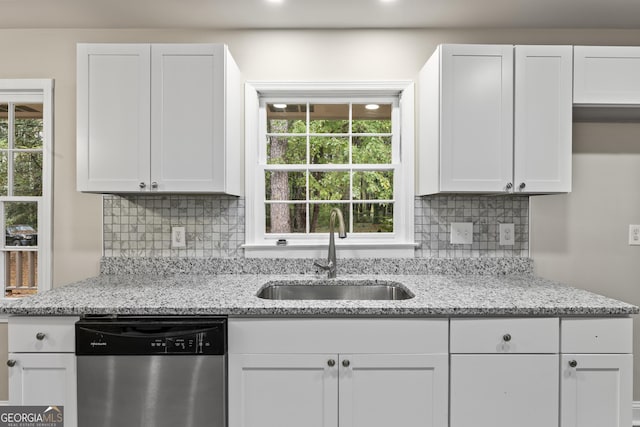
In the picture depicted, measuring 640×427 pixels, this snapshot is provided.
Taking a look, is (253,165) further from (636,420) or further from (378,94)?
(636,420)

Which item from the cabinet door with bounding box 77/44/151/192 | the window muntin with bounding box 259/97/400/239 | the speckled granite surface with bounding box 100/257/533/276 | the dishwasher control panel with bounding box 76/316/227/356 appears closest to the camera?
the dishwasher control panel with bounding box 76/316/227/356

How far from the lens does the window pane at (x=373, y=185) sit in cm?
259

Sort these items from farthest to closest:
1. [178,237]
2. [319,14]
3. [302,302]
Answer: [178,237] < [319,14] < [302,302]

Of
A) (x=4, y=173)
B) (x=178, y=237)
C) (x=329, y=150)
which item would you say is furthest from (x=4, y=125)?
(x=329, y=150)

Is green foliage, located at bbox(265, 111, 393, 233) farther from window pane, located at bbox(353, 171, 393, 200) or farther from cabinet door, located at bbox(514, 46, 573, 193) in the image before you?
cabinet door, located at bbox(514, 46, 573, 193)

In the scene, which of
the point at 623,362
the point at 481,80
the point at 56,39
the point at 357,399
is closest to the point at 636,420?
the point at 623,362

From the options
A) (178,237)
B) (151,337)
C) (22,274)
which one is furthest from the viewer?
(22,274)

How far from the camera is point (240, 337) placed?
1773 millimetres

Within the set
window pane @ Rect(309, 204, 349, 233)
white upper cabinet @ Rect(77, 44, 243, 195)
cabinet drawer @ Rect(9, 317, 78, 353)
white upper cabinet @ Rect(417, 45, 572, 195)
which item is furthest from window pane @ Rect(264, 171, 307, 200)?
cabinet drawer @ Rect(9, 317, 78, 353)

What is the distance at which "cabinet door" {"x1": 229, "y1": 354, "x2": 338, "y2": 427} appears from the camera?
5.78 feet

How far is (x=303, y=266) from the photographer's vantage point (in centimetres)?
250

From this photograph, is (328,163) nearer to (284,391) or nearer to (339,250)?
(339,250)

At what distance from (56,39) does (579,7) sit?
2.96 metres

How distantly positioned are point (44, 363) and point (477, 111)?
7.49 ft
